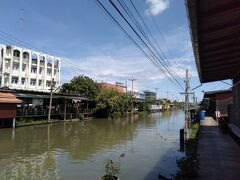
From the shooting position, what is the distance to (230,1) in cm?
655

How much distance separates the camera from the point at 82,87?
56.2 meters

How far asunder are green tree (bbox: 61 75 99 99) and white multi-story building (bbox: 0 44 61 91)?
143 inches

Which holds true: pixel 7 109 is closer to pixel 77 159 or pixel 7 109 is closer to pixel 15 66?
pixel 77 159

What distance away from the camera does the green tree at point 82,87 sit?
56.0 metres

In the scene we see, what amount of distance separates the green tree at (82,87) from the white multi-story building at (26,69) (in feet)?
11.9

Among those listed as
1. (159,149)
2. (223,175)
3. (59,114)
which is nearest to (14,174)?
(223,175)

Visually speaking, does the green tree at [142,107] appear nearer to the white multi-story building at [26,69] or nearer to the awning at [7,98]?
the white multi-story building at [26,69]

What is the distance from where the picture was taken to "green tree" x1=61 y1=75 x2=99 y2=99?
56000mm

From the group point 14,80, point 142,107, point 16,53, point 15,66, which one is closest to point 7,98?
point 14,80

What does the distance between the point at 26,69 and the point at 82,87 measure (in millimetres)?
14754

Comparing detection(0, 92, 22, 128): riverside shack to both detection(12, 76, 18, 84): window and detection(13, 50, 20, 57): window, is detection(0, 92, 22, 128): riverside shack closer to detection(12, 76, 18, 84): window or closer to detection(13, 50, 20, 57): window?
detection(12, 76, 18, 84): window

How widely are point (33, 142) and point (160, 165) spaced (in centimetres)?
1222

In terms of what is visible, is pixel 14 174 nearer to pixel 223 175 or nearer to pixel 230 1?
pixel 223 175

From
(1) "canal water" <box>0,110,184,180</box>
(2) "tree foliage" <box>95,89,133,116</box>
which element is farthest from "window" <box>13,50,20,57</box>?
(1) "canal water" <box>0,110,184,180</box>
